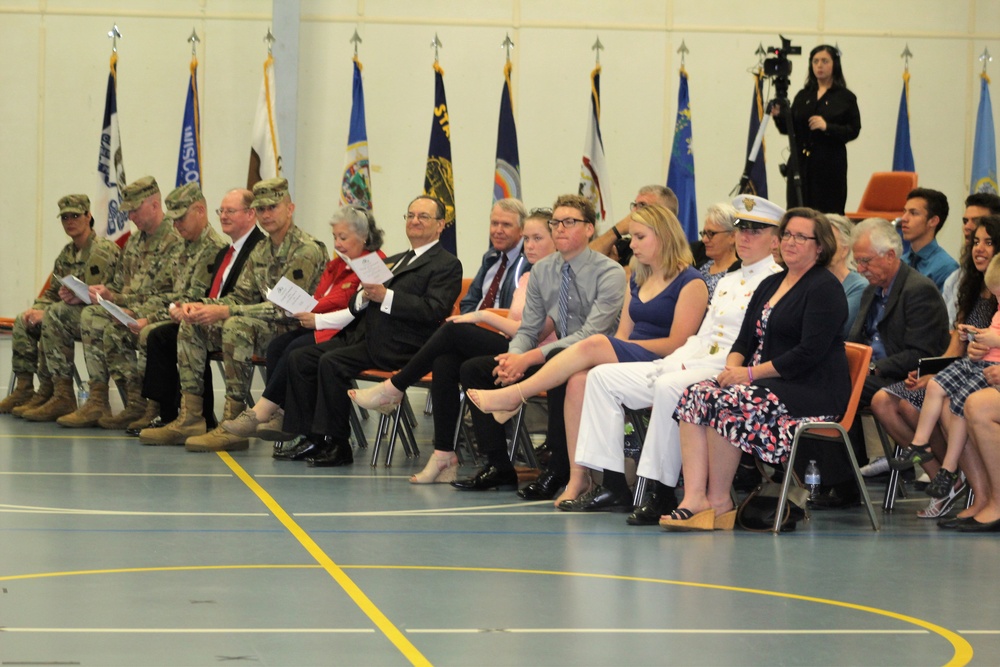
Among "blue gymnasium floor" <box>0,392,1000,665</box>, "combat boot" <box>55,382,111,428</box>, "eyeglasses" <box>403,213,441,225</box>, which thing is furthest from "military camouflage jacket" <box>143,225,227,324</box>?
"blue gymnasium floor" <box>0,392,1000,665</box>

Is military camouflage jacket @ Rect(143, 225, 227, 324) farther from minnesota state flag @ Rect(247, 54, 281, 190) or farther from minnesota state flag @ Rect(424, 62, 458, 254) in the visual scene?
minnesota state flag @ Rect(247, 54, 281, 190)

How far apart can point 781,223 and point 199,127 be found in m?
7.35

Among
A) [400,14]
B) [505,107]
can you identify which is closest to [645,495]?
[505,107]

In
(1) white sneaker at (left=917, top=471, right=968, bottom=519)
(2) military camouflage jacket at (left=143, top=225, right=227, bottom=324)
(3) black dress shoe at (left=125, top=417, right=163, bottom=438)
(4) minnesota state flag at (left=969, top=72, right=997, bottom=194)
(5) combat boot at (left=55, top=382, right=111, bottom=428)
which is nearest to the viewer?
(1) white sneaker at (left=917, top=471, right=968, bottom=519)

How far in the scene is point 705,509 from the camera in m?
4.94

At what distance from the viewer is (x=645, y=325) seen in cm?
562

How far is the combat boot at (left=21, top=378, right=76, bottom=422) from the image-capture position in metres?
7.71

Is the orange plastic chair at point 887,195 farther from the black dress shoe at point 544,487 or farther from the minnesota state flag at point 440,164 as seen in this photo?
the black dress shoe at point 544,487

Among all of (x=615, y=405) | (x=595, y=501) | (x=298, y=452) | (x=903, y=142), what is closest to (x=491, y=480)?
(x=595, y=501)

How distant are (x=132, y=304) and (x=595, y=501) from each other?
343cm

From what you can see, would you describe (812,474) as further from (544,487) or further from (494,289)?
(494,289)

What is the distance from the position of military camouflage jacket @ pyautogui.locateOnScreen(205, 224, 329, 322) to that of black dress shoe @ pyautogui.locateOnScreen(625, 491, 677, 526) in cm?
256

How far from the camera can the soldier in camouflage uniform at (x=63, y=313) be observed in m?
7.80

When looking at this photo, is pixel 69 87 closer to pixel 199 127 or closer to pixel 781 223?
pixel 199 127
